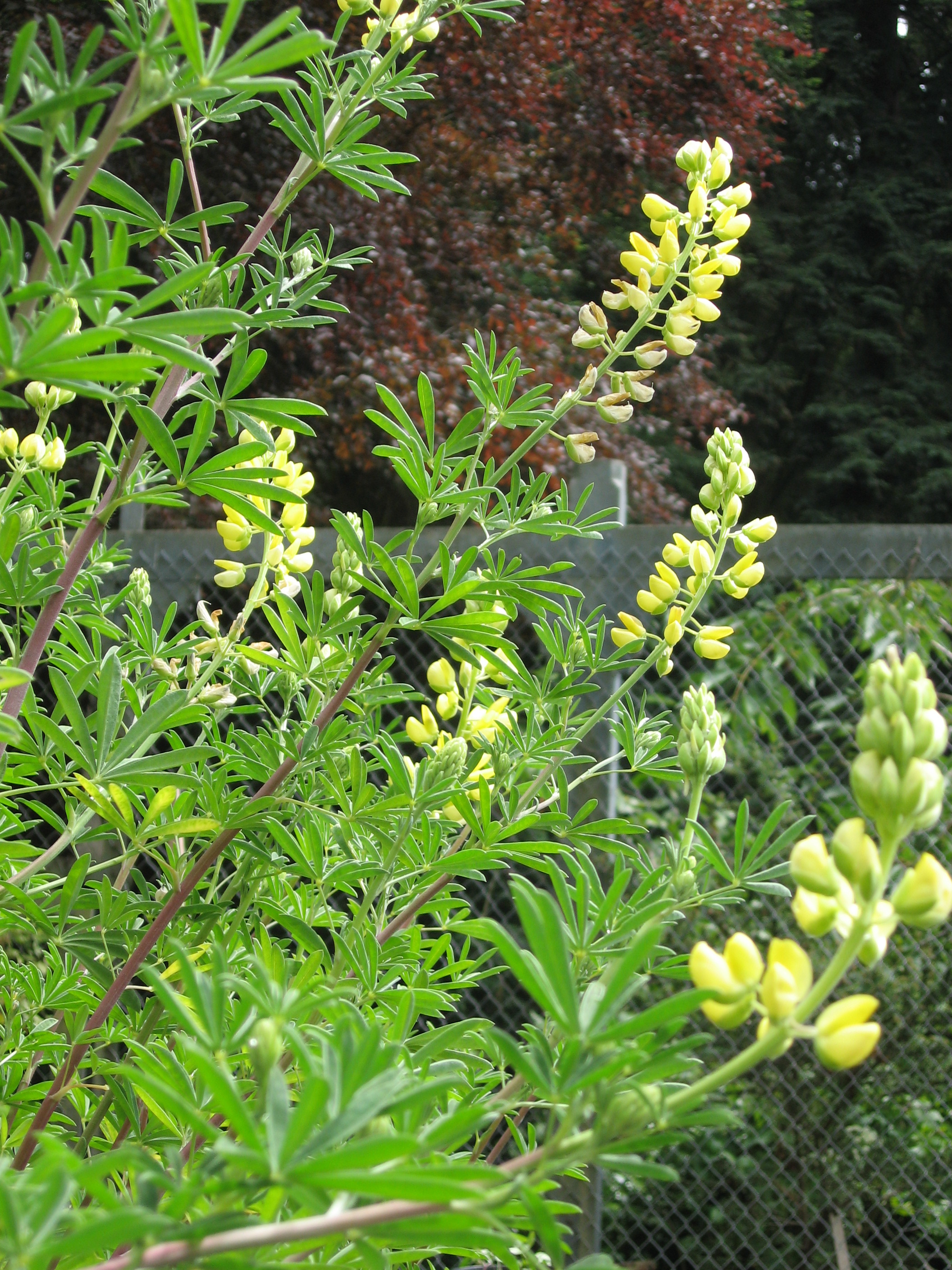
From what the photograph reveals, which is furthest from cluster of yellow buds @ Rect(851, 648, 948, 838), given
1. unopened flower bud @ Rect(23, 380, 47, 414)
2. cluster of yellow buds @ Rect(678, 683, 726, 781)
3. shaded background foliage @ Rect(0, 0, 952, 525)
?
shaded background foliage @ Rect(0, 0, 952, 525)

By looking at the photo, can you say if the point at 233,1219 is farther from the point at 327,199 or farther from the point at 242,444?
the point at 327,199

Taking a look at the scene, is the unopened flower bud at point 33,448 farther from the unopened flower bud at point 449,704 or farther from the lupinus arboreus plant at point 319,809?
the unopened flower bud at point 449,704

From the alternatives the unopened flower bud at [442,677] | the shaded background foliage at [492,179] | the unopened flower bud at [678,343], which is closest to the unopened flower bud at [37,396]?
the unopened flower bud at [442,677]

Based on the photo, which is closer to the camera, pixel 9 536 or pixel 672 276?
pixel 9 536

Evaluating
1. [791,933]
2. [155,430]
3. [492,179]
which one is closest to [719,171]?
[155,430]

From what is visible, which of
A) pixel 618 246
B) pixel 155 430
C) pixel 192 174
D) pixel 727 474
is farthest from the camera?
pixel 618 246

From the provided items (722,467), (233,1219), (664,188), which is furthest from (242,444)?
(664,188)

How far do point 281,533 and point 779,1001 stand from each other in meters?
0.53

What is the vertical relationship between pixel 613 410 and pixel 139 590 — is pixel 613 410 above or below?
above

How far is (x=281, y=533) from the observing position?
80 centimetres

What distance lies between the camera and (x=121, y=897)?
0.77 metres

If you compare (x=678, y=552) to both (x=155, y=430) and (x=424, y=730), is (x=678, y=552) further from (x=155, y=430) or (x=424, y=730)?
(x=155, y=430)

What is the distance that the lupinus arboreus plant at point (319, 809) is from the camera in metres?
0.37

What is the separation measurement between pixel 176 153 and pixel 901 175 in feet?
20.5
